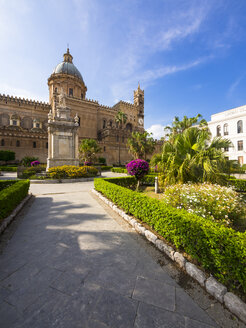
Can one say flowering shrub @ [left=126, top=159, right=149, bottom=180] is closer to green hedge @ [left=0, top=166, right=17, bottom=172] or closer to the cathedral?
green hedge @ [left=0, top=166, right=17, bottom=172]

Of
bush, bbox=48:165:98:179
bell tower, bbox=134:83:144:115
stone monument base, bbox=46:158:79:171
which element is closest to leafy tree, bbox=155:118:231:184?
bush, bbox=48:165:98:179

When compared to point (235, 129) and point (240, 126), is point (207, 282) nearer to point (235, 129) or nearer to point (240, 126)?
point (235, 129)

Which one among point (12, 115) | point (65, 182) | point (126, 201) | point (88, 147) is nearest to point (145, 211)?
point (126, 201)

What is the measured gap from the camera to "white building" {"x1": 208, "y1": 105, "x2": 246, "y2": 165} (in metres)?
24.8

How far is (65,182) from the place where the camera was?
13102mm

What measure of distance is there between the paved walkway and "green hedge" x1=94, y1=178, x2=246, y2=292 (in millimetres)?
669

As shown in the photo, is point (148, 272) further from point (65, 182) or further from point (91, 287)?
point (65, 182)

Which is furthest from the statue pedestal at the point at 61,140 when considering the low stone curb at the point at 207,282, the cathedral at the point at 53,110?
the cathedral at the point at 53,110

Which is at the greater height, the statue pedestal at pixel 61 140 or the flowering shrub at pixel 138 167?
the statue pedestal at pixel 61 140

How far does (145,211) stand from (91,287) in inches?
93.9

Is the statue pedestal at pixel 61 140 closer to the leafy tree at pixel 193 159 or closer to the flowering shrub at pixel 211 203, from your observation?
the leafy tree at pixel 193 159

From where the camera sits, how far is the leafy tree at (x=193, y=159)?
20.7 feet

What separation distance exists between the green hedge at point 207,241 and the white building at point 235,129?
2853cm

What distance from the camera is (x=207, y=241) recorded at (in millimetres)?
2480
